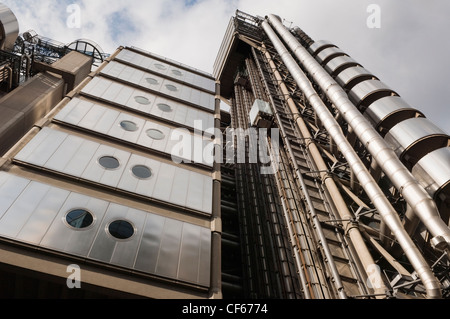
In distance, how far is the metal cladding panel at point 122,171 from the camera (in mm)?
16141

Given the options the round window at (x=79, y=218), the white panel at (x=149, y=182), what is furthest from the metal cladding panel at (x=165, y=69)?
the round window at (x=79, y=218)

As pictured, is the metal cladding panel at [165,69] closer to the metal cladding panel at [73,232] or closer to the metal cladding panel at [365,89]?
the metal cladding panel at [365,89]

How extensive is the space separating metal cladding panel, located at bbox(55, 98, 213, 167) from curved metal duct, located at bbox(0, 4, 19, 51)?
11.0 meters

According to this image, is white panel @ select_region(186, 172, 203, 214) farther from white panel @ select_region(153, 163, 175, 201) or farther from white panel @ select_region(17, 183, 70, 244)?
white panel @ select_region(17, 183, 70, 244)

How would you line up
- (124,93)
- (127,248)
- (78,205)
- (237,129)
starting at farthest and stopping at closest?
1. (237,129)
2. (124,93)
3. (78,205)
4. (127,248)

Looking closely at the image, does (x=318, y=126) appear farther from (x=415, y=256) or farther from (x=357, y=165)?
(x=415, y=256)

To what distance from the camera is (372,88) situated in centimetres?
2312

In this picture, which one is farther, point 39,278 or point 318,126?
point 318,126

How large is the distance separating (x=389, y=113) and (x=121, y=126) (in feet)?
57.4

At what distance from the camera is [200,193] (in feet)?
60.0

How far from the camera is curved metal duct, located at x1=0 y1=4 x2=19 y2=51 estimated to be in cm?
2615
